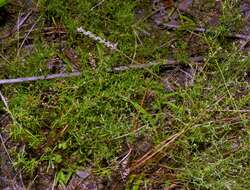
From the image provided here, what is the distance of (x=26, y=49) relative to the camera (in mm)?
3092

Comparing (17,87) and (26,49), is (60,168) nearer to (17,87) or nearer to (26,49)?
(17,87)

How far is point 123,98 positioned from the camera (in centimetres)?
285

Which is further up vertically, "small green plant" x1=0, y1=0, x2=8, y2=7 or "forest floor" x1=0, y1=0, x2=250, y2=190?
"small green plant" x1=0, y1=0, x2=8, y2=7

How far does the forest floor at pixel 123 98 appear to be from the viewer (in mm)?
2766

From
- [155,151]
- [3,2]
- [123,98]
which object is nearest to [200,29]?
[123,98]

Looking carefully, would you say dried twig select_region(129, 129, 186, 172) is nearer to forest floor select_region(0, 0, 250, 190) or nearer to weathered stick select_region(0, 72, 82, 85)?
forest floor select_region(0, 0, 250, 190)

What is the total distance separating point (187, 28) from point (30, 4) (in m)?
0.99

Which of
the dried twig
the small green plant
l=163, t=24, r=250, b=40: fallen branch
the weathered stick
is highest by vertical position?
the small green plant

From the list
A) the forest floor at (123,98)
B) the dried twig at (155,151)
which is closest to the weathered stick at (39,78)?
the forest floor at (123,98)

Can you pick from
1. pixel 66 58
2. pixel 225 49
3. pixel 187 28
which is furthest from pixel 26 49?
pixel 225 49

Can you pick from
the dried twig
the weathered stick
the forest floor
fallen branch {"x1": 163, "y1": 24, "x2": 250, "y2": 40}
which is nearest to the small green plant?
the forest floor

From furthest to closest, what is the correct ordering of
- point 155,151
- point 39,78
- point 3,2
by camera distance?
1. point 3,2
2. point 39,78
3. point 155,151

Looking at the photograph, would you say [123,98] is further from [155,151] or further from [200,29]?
[200,29]

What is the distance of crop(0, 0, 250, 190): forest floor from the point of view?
2.77 meters
